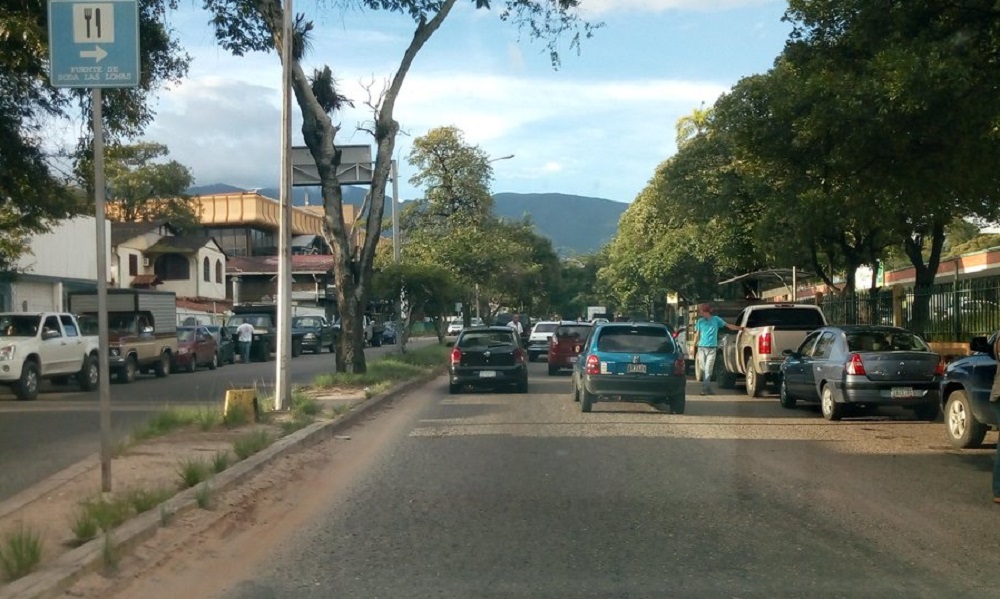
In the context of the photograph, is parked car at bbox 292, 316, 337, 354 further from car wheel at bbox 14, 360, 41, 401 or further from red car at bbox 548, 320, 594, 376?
car wheel at bbox 14, 360, 41, 401

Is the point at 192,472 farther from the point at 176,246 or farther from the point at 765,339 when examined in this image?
the point at 176,246

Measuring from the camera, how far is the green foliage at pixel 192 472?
10.1 m

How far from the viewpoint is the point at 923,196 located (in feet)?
52.7

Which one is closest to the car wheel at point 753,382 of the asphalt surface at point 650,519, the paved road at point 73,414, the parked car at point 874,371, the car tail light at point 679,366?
the parked car at point 874,371

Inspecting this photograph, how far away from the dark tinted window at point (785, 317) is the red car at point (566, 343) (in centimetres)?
750

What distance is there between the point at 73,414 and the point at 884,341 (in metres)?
13.6

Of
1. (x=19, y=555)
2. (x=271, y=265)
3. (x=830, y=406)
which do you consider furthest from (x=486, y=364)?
(x=271, y=265)

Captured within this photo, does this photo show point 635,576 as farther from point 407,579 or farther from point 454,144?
point 454,144

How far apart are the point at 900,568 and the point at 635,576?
189 cm

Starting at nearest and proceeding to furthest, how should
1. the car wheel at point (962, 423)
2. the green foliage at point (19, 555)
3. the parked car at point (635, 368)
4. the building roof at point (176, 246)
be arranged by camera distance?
1. the green foliage at point (19, 555)
2. the car wheel at point (962, 423)
3. the parked car at point (635, 368)
4. the building roof at point (176, 246)

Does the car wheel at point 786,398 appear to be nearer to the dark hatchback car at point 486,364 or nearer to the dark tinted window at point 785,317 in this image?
the dark tinted window at point 785,317

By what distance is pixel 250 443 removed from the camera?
40.5 ft

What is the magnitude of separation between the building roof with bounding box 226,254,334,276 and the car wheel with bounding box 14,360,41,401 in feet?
144

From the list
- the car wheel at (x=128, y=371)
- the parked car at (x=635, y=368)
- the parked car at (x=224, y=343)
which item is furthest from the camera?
the parked car at (x=224, y=343)
